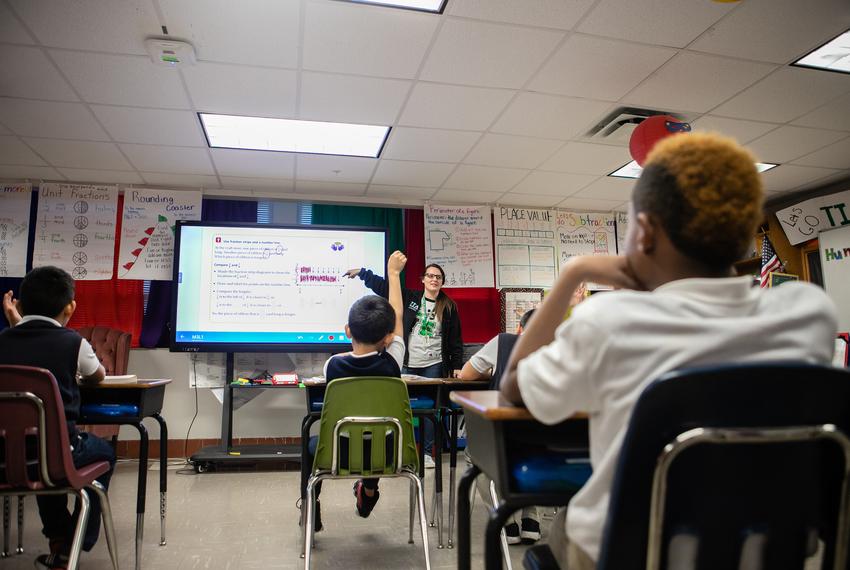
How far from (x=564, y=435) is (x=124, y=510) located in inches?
111

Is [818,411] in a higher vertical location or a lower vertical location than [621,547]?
higher

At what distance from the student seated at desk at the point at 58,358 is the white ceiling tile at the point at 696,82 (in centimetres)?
296

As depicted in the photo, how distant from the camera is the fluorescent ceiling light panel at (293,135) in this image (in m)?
3.49

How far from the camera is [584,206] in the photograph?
5.23 metres

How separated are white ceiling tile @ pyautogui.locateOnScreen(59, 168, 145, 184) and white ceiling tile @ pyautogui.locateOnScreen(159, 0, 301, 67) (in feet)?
6.79

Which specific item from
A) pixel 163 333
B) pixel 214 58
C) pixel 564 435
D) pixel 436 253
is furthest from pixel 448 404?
pixel 163 333

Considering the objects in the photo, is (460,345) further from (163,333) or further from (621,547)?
(621,547)

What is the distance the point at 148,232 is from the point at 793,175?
536 centimetres

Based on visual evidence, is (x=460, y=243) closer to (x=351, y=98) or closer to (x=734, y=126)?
(x=351, y=98)

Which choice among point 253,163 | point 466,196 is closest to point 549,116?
point 466,196

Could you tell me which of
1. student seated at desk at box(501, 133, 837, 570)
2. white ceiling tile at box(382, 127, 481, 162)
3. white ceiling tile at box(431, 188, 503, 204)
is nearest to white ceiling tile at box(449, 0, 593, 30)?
white ceiling tile at box(382, 127, 481, 162)

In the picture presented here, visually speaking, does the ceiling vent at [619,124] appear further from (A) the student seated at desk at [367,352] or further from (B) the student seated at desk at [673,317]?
(B) the student seated at desk at [673,317]

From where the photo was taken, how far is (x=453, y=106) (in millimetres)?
3209

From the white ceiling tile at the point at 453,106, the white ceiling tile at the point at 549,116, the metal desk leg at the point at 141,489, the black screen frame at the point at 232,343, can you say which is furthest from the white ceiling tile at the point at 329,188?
the metal desk leg at the point at 141,489
